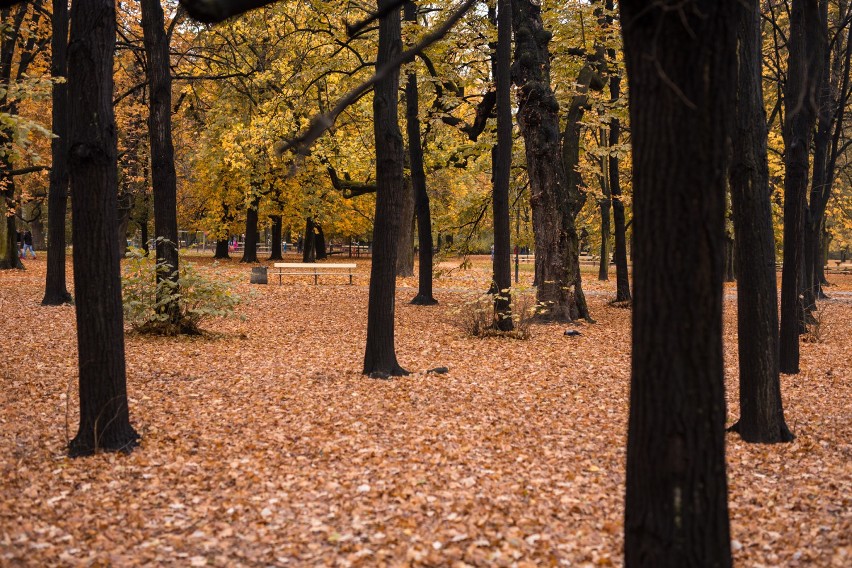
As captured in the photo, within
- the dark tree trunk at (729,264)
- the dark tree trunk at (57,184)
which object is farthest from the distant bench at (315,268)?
the dark tree trunk at (729,264)

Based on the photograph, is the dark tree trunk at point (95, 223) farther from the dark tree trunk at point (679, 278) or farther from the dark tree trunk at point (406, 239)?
the dark tree trunk at point (406, 239)

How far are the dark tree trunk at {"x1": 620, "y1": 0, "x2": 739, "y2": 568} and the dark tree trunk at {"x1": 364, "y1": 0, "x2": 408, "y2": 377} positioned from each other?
5848 mm

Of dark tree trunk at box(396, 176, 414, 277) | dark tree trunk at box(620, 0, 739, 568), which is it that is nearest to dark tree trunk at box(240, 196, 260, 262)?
dark tree trunk at box(396, 176, 414, 277)

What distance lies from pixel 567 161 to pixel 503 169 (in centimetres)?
512

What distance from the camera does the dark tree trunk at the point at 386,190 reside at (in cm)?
872

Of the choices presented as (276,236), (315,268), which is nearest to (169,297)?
(315,268)

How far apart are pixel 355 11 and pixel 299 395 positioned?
12.3 metres

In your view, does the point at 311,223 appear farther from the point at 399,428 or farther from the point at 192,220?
the point at 399,428

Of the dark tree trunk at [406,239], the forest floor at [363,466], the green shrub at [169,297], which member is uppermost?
the dark tree trunk at [406,239]

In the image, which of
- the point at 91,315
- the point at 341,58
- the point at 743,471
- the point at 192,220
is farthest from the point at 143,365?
the point at 192,220

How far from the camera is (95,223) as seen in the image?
225 inches

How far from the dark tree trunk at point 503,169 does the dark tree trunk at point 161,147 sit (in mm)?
5304

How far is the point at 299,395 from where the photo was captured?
322 inches

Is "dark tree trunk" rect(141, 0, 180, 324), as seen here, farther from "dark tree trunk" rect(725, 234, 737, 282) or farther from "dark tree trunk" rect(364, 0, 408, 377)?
"dark tree trunk" rect(725, 234, 737, 282)
